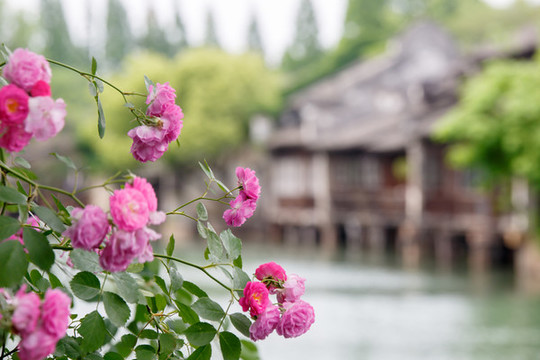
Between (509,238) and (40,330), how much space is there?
15.6 m

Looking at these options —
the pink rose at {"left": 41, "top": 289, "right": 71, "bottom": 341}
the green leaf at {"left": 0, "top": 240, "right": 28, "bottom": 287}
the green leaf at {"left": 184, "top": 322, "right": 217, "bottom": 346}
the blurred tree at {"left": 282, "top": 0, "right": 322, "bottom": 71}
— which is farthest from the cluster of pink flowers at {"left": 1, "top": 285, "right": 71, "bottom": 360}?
the blurred tree at {"left": 282, "top": 0, "right": 322, "bottom": 71}

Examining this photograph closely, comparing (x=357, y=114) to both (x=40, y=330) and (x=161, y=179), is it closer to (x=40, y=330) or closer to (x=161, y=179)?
(x=161, y=179)

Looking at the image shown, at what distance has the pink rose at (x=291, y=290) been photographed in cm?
169

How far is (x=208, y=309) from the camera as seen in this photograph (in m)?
1.72

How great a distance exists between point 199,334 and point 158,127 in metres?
0.39

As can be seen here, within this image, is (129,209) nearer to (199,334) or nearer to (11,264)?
(11,264)

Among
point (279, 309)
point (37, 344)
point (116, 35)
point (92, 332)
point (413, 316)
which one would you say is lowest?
point (37, 344)

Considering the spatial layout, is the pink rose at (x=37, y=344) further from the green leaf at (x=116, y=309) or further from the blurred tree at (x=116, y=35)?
the blurred tree at (x=116, y=35)

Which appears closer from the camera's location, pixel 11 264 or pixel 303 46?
pixel 11 264

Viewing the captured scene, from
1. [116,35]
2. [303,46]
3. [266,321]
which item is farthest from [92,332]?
[116,35]

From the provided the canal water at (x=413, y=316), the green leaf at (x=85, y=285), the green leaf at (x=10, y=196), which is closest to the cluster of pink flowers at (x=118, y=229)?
the green leaf at (x=10, y=196)

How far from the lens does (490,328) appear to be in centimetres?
1159

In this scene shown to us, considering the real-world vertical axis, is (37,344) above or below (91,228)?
below

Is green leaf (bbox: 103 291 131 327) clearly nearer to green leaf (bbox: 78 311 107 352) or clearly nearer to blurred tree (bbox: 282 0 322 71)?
green leaf (bbox: 78 311 107 352)
